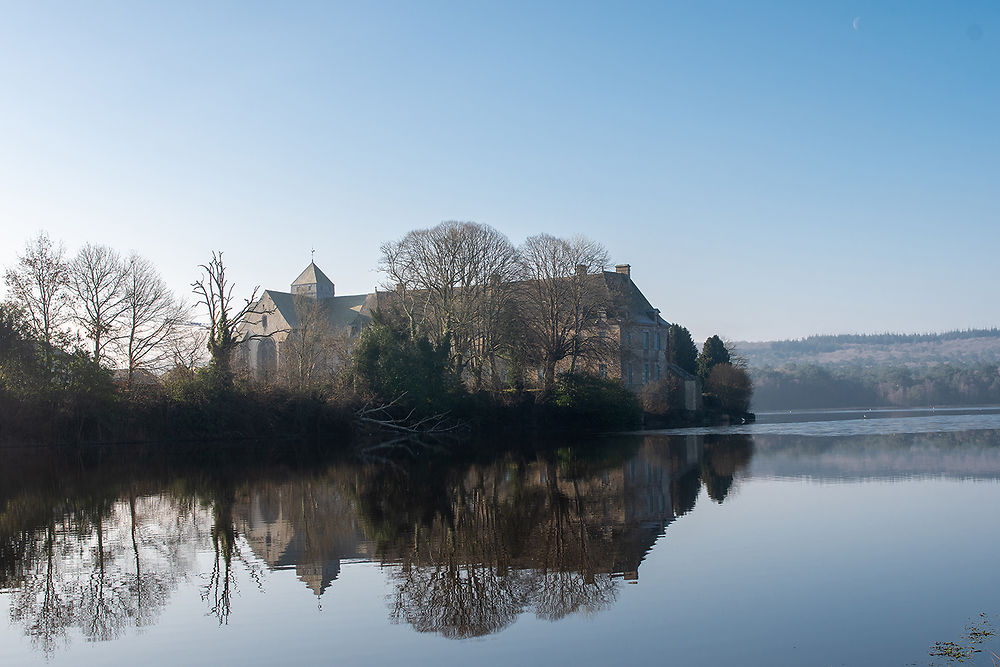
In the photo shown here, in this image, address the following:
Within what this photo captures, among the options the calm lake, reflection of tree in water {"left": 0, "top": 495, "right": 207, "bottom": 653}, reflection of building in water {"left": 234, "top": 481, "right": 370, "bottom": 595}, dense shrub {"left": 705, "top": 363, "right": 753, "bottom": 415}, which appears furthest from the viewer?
dense shrub {"left": 705, "top": 363, "right": 753, "bottom": 415}

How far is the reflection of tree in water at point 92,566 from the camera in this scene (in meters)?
9.34

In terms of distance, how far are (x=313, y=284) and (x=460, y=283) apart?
35.9 m

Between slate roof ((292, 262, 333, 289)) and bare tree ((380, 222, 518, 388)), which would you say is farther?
slate roof ((292, 262, 333, 289))

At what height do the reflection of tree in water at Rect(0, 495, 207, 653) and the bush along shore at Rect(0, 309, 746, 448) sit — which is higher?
the bush along shore at Rect(0, 309, 746, 448)

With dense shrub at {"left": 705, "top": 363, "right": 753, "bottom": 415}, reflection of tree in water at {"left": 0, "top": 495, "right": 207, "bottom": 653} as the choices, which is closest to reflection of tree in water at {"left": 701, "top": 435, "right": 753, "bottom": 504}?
reflection of tree in water at {"left": 0, "top": 495, "right": 207, "bottom": 653}

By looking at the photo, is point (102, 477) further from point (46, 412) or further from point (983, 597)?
point (983, 597)

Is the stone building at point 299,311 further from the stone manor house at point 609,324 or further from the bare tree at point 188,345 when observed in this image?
the bare tree at point 188,345

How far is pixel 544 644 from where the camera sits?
812cm

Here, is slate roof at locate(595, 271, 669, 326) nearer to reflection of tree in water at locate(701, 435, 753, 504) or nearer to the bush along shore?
the bush along shore

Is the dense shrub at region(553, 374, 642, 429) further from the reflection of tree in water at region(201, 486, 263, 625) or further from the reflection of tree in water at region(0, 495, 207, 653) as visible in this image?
the reflection of tree in water at region(201, 486, 263, 625)

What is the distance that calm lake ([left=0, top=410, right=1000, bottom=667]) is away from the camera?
8.16m

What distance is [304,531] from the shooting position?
14.4m

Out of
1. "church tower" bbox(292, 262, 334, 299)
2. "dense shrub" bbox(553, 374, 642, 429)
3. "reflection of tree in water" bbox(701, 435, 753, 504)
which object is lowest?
"reflection of tree in water" bbox(701, 435, 753, 504)

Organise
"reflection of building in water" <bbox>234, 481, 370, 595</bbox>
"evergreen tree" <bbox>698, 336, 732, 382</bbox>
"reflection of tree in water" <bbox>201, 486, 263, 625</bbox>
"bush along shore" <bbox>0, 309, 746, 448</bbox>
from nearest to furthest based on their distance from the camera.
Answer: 1. "reflection of tree in water" <bbox>201, 486, 263, 625</bbox>
2. "reflection of building in water" <bbox>234, 481, 370, 595</bbox>
3. "bush along shore" <bbox>0, 309, 746, 448</bbox>
4. "evergreen tree" <bbox>698, 336, 732, 382</bbox>
